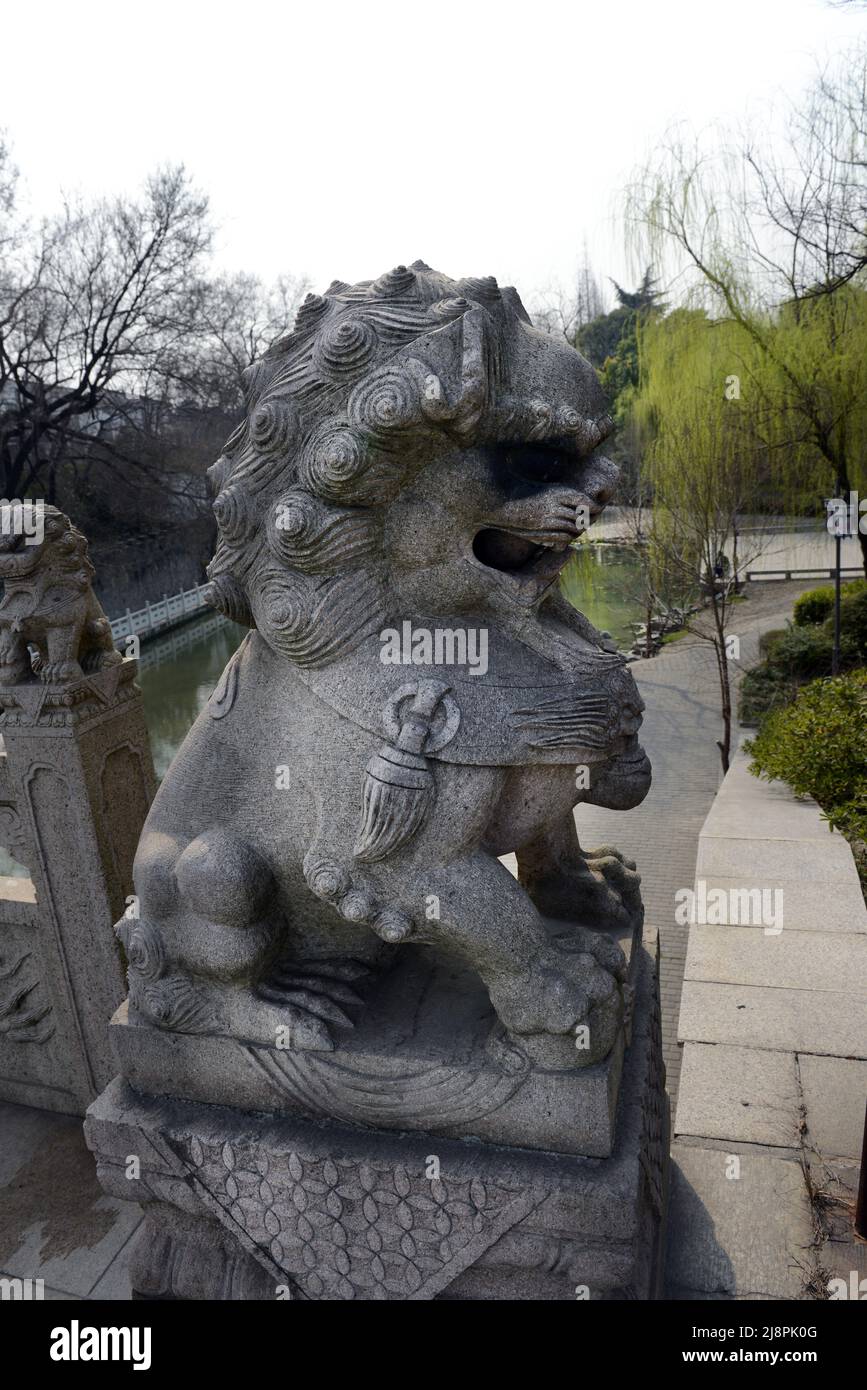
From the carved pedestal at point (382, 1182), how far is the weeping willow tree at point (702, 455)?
6.86 metres

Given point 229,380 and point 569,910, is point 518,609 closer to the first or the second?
point 569,910

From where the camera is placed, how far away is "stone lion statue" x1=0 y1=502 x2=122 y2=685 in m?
3.00

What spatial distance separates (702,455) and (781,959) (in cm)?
633

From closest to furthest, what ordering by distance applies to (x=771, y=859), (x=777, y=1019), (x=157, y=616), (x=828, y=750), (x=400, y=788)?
(x=400, y=788), (x=777, y=1019), (x=771, y=859), (x=828, y=750), (x=157, y=616)

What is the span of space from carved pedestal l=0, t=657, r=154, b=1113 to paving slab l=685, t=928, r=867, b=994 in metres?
2.51

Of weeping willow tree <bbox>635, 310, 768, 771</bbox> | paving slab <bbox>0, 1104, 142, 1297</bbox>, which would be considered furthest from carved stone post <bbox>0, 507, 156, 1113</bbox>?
weeping willow tree <bbox>635, 310, 768, 771</bbox>

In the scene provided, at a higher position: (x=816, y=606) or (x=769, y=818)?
(x=816, y=606)

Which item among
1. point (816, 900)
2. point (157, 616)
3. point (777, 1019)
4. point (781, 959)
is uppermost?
point (157, 616)

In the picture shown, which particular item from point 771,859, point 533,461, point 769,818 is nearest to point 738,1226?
point 533,461

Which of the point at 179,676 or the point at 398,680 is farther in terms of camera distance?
the point at 179,676

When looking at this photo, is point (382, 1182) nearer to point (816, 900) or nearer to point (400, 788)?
point (400, 788)

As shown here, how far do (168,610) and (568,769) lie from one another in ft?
57.4

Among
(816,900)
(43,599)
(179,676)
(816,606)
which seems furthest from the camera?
(179,676)

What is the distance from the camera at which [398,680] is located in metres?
1.77
